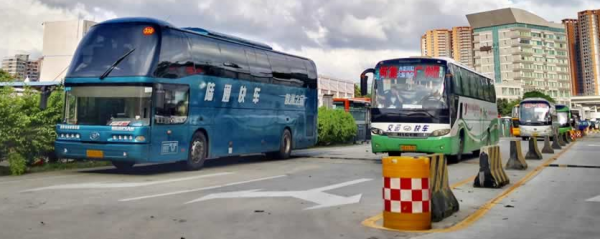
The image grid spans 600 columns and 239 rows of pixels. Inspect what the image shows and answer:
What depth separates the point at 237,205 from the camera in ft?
24.4

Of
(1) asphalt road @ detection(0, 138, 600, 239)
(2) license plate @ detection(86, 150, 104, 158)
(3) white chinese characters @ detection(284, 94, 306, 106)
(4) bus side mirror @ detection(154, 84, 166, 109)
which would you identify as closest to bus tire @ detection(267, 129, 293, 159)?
(3) white chinese characters @ detection(284, 94, 306, 106)

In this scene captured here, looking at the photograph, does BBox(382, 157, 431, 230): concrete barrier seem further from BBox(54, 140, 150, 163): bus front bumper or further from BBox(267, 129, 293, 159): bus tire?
BBox(267, 129, 293, 159): bus tire

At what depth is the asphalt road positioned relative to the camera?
5.64 meters

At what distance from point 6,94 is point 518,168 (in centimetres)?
1395

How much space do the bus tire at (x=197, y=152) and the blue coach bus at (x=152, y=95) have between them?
0.09 ft

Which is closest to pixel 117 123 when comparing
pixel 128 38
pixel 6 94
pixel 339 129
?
pixel 128 38

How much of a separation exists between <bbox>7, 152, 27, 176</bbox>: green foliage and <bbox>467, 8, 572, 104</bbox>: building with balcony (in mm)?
131348

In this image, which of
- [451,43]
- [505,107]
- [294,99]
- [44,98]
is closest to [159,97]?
[44,98]

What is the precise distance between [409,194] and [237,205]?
9.24ft

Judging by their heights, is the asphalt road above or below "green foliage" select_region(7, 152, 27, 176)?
below

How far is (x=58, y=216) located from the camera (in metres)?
6.46

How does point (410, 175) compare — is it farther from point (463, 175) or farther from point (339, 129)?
point (339, 129)

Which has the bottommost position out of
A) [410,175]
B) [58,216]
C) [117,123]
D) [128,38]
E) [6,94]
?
[58,216]

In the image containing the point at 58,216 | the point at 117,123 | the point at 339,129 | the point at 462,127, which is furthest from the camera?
the point at 339,129
